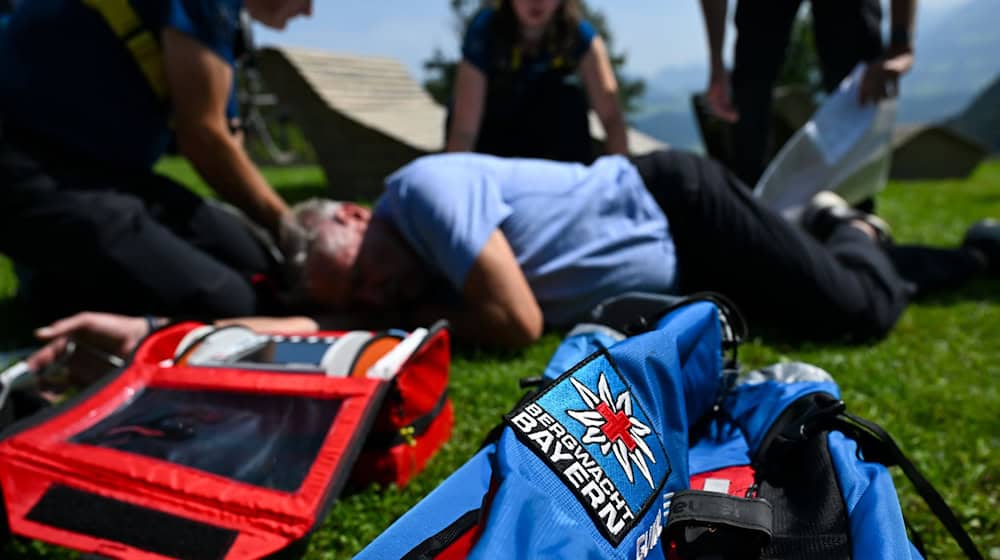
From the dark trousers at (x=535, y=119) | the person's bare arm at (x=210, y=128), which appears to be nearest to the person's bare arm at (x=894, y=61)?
the dark trousers at (x=535, y=119)

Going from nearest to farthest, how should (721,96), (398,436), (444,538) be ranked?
(444,538)
(398,436)
(721,96)

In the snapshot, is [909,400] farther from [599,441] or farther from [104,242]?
[104,242]

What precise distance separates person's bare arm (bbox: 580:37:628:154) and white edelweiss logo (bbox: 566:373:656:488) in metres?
3.27

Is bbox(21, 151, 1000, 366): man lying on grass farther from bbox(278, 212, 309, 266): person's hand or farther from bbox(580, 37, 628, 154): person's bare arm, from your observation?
bbox(580, 37, 628, 154): person's bare arm

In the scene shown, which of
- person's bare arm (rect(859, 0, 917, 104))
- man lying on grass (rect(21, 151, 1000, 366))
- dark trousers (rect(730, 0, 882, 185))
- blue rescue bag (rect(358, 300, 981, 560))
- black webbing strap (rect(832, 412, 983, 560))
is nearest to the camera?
blue rescue bag (rect(358, 300, 981, 560))

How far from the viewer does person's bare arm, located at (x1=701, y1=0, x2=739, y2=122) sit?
3.72 metres

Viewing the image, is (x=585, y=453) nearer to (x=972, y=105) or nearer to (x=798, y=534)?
(x=798, y=534)

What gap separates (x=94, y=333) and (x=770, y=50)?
338 centimetres

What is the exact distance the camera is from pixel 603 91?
4.07 metres

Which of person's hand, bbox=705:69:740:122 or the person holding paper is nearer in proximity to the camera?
the person holding paper

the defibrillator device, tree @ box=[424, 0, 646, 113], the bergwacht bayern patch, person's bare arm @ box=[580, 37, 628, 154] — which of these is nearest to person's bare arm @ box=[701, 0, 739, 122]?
person's bare arm @ box=[580, 37, 628, 154]

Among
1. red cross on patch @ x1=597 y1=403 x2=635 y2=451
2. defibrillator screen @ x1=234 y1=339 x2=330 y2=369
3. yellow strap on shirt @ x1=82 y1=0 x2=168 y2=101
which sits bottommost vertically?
defibrillator screen @ x1=234 y1=339 x2=330 y2=369

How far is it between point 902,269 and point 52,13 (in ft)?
11.6

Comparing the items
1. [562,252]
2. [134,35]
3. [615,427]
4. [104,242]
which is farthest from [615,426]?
[134,35]
